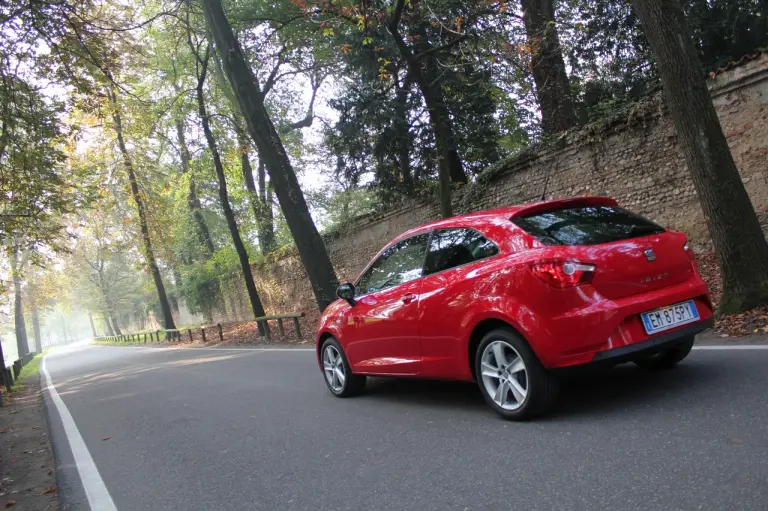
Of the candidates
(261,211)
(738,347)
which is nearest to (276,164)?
(738,347)

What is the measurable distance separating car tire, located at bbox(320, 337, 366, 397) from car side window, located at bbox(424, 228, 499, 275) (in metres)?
1.95

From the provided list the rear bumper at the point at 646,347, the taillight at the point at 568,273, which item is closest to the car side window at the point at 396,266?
the taillight at the point at 568,273

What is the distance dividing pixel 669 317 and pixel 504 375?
1.30 metres

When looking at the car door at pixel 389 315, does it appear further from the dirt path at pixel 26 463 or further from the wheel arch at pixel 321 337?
the dirt path at pixel 26 463

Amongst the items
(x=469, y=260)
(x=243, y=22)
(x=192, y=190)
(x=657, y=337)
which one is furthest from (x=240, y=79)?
(x=192, y=190)

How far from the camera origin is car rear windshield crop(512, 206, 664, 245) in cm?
418

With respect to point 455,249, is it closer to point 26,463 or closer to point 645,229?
point 645,229

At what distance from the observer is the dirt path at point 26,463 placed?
4.82 metres

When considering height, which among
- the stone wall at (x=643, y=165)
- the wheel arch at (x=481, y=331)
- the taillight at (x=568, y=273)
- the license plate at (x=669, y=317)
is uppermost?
the stone wall at (x=643, y=165)

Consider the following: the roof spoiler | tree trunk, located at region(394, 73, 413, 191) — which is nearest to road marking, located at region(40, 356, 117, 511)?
the roof spoiler

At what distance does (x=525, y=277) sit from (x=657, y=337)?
1053 mm

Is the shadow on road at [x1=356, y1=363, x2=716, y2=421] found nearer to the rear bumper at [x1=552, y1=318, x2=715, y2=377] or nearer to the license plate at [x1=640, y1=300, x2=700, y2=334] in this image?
the rear bumper at [x1=552, y1=318, x2=715, y2=377]

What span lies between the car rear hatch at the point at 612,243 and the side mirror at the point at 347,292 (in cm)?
218

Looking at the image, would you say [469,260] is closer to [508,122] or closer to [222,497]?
[222,497]
